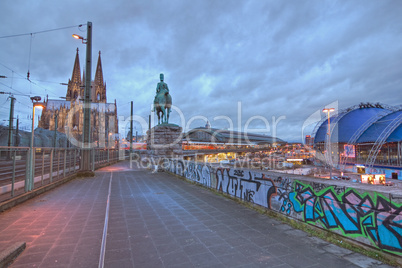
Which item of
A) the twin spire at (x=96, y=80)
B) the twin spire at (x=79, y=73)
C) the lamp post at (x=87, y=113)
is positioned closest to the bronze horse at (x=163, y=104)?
the lamp post at (x=87, y=113)

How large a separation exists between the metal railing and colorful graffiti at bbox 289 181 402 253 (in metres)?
8.13

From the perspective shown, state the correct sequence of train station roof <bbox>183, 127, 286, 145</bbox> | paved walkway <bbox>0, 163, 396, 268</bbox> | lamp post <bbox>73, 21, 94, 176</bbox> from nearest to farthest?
paved walkway <bbox>0, 163, 396, 268</bbox>, lamp post <bbox>73, 21, 94, 176</bbox>, train station roof <bbox>183, 127, 286, 145</bbox>

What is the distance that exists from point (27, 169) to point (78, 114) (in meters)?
82.2

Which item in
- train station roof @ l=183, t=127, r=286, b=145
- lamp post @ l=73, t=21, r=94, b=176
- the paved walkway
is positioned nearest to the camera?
the paved walkway

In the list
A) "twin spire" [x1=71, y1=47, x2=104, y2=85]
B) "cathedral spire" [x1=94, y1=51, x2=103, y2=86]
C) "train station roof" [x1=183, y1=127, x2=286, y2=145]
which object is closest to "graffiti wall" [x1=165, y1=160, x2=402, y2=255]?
"cathedral spire" [x1=94, y1=51, x2=103, y2=86]

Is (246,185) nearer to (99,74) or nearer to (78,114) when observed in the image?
(78,114)

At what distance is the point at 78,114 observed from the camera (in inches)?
3157

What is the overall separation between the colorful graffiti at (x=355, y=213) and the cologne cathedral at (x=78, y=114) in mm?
77400

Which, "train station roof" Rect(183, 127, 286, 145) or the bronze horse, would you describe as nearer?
the bronze horse

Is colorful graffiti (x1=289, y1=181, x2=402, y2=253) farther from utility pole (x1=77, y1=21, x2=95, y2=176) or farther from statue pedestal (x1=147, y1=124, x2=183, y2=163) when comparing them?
utility pole (x1=77, y1=21, x2=95, y2=176)

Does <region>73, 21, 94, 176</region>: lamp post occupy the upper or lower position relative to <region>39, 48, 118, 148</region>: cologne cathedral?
lower

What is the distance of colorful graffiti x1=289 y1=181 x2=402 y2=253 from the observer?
3.39 meters

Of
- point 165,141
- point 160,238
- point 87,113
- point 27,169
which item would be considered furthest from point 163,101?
point 160,238

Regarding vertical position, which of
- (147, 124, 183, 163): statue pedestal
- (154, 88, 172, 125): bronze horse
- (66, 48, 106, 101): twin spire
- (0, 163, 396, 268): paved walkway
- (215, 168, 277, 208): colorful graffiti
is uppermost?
(66, 48, 106, 101): twin spire
